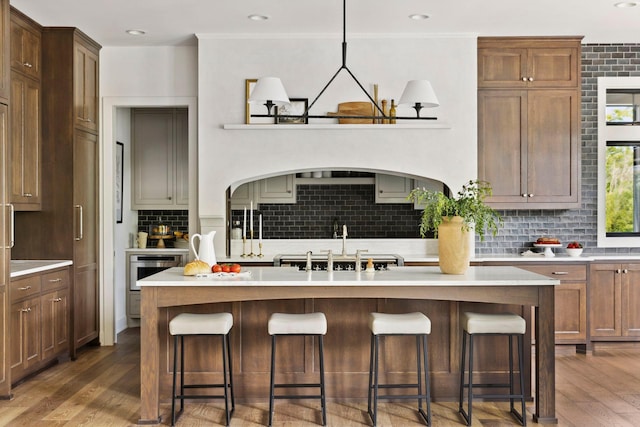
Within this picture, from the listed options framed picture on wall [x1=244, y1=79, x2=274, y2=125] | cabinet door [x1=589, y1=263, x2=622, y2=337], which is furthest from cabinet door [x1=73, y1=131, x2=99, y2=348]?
cabinet door [x1=589, y1=263, x2=622, y2=337]

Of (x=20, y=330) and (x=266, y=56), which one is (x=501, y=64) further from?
(x=20, y=330)

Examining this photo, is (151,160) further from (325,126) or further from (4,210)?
(4,210)

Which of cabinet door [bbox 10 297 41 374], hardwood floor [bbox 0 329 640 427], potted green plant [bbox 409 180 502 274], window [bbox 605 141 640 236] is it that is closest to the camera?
hardwood floor [bbox 0 329 640 427]

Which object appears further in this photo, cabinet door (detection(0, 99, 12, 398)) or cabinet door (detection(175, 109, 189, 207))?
cabinet door (detection(175, 109, 189, 207))

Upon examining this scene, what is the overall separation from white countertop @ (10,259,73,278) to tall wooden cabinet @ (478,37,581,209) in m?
3.77

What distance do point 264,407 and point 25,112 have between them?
3086 mm

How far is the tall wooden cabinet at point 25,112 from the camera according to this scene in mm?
5215

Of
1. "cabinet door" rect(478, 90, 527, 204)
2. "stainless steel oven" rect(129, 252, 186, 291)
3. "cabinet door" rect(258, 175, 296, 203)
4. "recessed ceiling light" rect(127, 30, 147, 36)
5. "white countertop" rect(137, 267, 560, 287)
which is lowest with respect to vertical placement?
"stainless steel oven" rect(129, 252, 186, 291)

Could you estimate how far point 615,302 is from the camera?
240 inches

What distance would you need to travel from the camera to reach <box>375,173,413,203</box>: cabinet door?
22.3 ft

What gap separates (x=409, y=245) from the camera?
640cm

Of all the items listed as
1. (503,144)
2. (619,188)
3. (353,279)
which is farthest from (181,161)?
(619,188)

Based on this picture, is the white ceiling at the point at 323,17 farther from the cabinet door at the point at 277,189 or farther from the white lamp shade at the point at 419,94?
the cabinet door at the point at 277,189

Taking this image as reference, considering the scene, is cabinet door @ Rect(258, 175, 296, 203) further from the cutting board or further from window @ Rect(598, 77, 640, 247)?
window @ Rect(598, 77, 640, 247)
